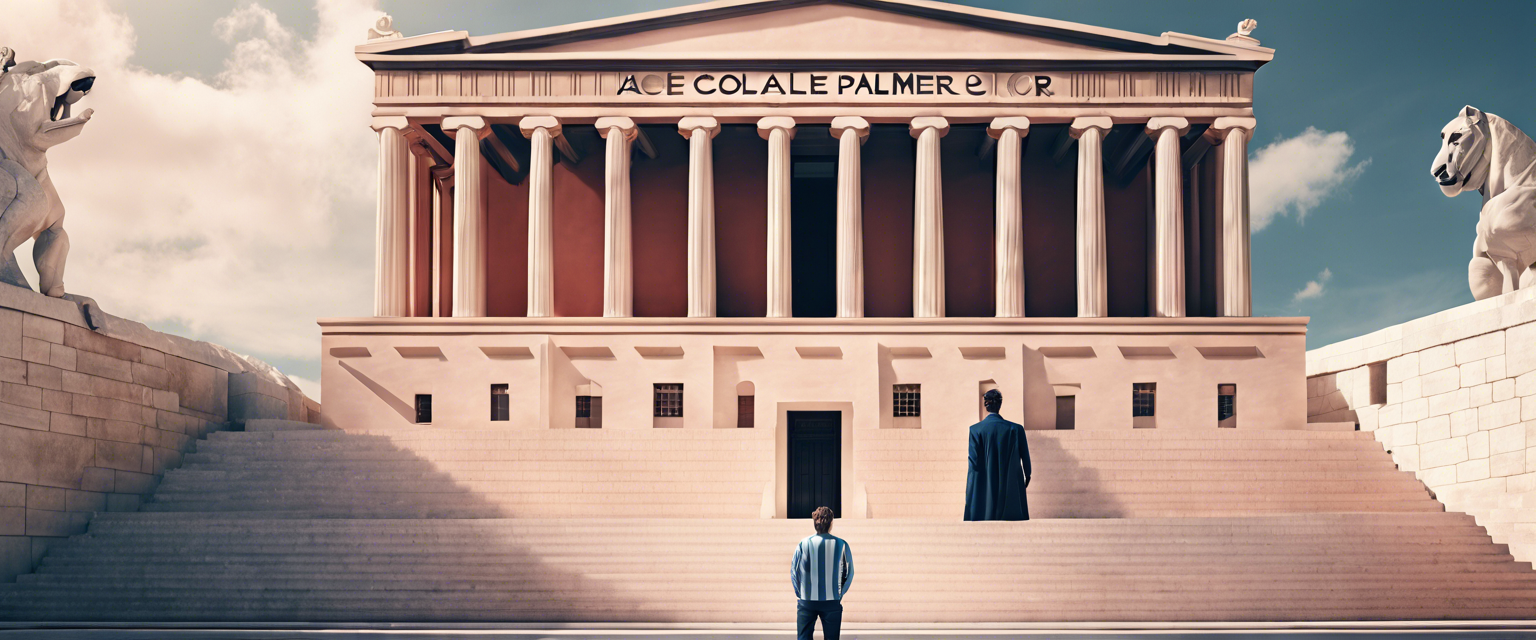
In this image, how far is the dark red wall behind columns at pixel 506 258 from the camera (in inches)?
1483

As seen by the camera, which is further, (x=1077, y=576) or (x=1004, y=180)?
(x=1004, y=180)

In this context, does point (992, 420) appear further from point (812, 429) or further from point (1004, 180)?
point (1004, 180)

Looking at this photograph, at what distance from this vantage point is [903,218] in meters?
38.1

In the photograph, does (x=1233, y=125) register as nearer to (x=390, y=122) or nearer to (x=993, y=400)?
(x=993, y=400)

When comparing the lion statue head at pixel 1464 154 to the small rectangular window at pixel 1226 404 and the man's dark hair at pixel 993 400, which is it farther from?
the man's dark hair at pixel 993 400

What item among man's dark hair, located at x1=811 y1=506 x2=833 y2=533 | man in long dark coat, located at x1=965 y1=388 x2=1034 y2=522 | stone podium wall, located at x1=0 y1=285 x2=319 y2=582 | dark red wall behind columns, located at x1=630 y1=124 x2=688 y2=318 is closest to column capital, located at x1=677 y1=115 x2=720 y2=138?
dark red wall behind columns, located at x1=630 y1=124 x2=688 y2=318

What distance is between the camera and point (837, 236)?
34125 mm

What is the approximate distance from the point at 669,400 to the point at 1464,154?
742 inches

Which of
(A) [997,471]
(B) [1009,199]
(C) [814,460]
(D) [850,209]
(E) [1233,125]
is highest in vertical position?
(E) [1233,125]

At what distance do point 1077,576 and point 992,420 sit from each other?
283 centimetres

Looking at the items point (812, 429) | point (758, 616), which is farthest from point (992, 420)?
point (812, 429)

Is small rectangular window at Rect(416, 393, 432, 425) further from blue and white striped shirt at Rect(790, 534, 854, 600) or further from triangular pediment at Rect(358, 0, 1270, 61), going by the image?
blue and white striped shirt at Rect(790, 534, 854, 600)

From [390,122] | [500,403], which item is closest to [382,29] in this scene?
[390,122]

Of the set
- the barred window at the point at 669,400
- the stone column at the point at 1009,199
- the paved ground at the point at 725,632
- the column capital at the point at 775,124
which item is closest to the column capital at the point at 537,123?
the column capital at the point at 775,124
